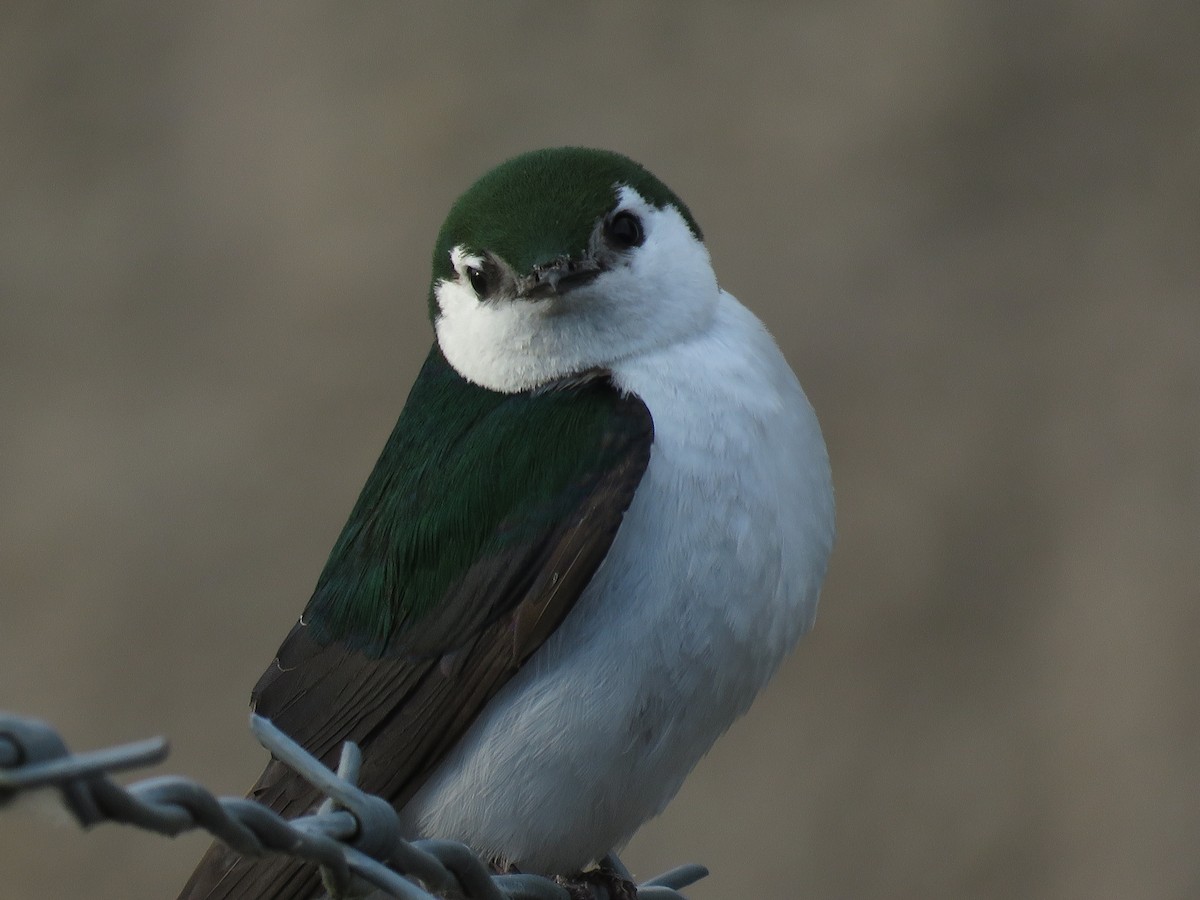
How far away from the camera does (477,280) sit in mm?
2541

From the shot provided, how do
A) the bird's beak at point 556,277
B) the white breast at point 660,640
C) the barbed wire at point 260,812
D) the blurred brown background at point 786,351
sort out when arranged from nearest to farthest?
the barbed wire at point 260,812
the white breast at point 660,640
the bird's beak at point 556,277
the blurred brown background at point 786,351

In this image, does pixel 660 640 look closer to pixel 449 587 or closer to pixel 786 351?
pixel 449 587

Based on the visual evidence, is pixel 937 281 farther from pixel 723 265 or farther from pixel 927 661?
pixel 927 661

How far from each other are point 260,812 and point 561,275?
133cm

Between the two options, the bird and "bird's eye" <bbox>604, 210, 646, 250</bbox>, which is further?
"bird's eye" <bbox>604, 210, 646, 250</bbox>

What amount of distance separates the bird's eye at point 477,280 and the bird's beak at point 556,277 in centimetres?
10

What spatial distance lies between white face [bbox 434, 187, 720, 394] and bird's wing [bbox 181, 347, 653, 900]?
0.07m

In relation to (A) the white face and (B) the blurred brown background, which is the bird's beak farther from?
(B) the blurred brown background

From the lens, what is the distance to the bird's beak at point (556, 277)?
2.40m

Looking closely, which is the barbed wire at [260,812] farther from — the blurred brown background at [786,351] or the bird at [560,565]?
the blurred brown background at [786,351]

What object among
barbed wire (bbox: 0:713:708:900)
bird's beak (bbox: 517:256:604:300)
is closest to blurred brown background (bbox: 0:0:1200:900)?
bird's beak (bbox: 517:256:604:300)

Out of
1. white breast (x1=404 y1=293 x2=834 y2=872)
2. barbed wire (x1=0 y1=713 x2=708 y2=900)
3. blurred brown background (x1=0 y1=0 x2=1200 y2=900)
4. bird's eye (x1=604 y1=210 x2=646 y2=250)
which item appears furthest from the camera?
blurred brown background (x1=0 y1=0 x2=1200 y2=900)

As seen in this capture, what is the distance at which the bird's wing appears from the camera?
2221 mm

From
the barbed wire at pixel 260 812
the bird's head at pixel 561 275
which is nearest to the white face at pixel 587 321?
the bird's head at pixel 561 275
